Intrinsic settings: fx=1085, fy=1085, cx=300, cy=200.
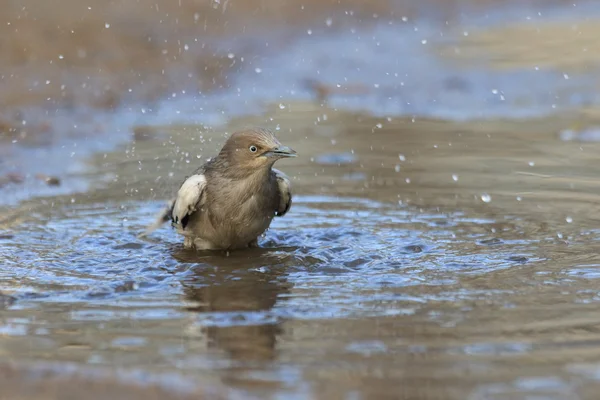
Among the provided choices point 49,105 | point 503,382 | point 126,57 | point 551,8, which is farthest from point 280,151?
point 551,8

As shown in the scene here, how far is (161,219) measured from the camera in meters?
7.69

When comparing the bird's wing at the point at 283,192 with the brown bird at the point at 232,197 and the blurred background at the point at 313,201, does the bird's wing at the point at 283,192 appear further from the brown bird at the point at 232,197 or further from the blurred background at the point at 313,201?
the blurred background at the point at 313,201

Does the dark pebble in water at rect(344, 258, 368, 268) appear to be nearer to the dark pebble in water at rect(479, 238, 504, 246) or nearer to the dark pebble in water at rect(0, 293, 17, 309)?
the dark pebble in water at rect(479, 238, 504, 246)

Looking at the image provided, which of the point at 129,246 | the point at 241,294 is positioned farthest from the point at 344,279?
the point at 129,246

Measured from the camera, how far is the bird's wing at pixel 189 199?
7613 mm

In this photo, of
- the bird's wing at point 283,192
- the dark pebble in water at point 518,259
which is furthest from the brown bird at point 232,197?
the dark pebble in water at point 518,259

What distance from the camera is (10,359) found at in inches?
203

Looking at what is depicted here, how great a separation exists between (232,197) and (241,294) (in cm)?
118

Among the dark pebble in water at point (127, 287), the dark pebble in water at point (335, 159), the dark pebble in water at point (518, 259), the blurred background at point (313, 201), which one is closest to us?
the blurred background at point (313, 201)

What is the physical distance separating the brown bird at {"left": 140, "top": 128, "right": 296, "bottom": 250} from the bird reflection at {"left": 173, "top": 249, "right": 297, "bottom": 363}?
141mm

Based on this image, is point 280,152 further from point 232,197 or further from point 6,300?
point 6,300

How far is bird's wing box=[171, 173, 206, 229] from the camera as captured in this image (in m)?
7.61

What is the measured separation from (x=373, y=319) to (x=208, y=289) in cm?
130

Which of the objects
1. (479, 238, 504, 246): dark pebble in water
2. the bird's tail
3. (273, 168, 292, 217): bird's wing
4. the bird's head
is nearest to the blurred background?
(479, 238, 504, 246): dark pebble in water
